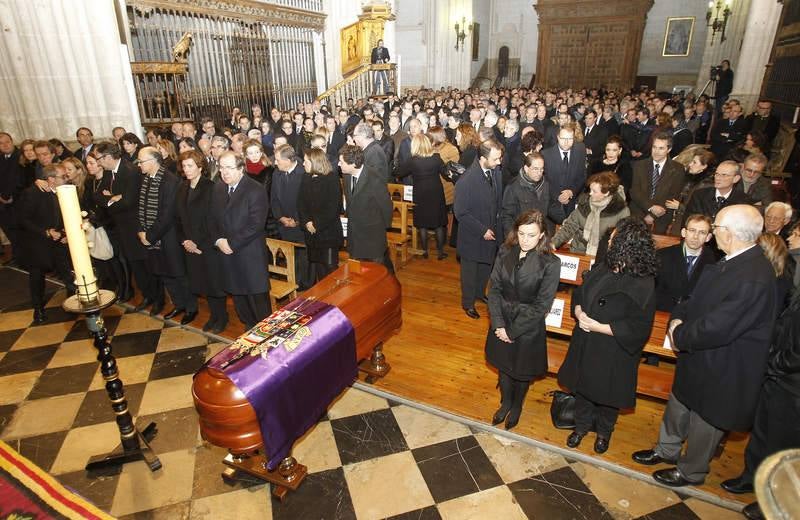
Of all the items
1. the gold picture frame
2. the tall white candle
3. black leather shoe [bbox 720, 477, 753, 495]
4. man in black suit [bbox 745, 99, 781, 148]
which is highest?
the gold picture frame

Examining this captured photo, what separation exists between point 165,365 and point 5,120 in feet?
16.9

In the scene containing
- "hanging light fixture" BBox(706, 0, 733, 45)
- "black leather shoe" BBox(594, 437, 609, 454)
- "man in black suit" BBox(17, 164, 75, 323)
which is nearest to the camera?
"black leather shoe" BBox(594, 437, 609, 454)

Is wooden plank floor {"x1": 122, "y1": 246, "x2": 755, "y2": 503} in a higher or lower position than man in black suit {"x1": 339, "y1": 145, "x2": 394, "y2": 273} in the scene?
lower

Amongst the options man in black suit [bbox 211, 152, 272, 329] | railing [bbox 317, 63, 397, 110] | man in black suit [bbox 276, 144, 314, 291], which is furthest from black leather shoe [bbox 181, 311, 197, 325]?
railing [bbox 317, 63, 397, 110]

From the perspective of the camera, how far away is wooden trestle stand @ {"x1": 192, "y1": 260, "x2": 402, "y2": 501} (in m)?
2.27

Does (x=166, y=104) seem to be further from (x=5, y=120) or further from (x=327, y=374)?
(x=327, y=374)

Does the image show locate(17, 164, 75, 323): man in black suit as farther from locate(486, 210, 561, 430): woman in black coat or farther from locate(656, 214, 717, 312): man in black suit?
locate(656, 214, 717, 312): man in black suit

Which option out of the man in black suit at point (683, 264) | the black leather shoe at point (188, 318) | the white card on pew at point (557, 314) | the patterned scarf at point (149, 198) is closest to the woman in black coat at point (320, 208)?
the patterned scarf at point (149, 198)

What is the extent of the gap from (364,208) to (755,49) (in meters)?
11.4

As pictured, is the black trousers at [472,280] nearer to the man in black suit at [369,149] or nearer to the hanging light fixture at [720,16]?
the man in black suit at [369,149]

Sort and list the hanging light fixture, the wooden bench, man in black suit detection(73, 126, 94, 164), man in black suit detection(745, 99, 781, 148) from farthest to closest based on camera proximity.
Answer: the hanging light fixture → man in black suit detection(745, 99, 781, 148) → man in black suit detection(73, 126, 94, 164) → the wooden bench

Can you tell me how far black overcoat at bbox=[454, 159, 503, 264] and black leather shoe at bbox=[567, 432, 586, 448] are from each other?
1.94 m

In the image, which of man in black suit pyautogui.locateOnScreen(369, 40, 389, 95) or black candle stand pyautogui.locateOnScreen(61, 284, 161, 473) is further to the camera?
man in black suit pyautogui.locateOnScreen(369, 40, 389, 95)

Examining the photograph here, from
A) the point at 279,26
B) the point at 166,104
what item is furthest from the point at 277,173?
the point at 279,26
